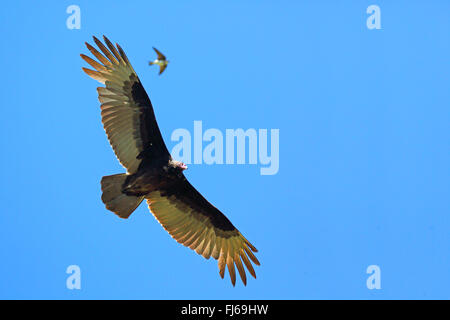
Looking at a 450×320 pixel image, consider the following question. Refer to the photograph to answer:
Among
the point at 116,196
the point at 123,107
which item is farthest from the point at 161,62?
the point at 116,196

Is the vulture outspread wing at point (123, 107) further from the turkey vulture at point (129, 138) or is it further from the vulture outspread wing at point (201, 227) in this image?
the vulture outspread wing at point (201, 227)

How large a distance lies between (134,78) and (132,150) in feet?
3.63

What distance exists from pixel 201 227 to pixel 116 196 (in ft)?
5.68

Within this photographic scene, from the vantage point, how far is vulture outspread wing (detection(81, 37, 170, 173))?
10430 millimetres

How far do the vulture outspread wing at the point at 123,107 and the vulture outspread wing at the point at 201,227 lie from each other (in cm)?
89

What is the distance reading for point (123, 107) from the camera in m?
10.5

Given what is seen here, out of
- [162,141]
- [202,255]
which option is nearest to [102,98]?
[162,141]

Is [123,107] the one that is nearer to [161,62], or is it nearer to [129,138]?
[129,138]

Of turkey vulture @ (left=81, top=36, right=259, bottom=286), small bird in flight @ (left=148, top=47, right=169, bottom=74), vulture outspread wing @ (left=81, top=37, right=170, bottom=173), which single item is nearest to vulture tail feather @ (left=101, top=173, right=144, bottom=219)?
turkey vulture @ (left=81, top=36, right=259, bottom=286)

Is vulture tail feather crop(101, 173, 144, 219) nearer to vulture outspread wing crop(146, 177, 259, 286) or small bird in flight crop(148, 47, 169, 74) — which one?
vulture outspread wing crop(146, 177, 259, 286)

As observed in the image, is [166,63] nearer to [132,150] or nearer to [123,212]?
[132,150]

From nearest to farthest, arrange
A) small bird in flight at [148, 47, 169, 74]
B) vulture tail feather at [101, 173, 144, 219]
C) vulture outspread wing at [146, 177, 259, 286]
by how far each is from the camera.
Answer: vulture tail feather at [101, 173, 144, 219] < vulture outspread wing at [146, 177, 259, 286] < small bird in flight at [148, 47, 169, 74]

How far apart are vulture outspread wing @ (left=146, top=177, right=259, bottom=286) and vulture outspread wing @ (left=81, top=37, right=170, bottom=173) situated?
0.89 meters

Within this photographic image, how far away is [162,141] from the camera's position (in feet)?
35.1
